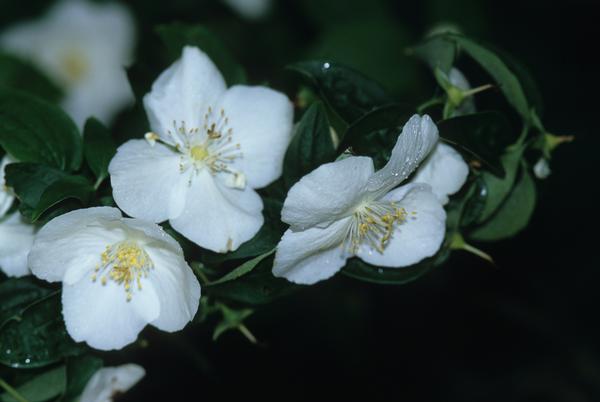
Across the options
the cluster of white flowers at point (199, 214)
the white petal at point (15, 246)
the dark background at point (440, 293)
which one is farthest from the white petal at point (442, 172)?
the dark background at point (440, 293)

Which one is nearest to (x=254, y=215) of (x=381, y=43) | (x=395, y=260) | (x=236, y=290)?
(x=236, y=290)

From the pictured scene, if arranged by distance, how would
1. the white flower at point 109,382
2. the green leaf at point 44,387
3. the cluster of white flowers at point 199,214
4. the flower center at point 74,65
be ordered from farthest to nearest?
the flower center at point 74,65, the green leaf at point 44,387, the white flower at point 109,382, the cluster of white flowers at point 199,214

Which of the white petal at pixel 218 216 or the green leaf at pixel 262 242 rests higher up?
the white petal at pixel 218 216

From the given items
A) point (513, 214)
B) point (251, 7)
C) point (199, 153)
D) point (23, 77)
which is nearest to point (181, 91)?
point (199, 153)

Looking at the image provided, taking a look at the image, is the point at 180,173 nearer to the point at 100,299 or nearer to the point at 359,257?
the point at 100,299

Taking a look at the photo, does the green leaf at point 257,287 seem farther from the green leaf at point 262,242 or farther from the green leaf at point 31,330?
the green leaf at point 31,330

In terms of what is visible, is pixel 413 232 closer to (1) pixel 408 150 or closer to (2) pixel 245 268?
(1) pixel 408 150
